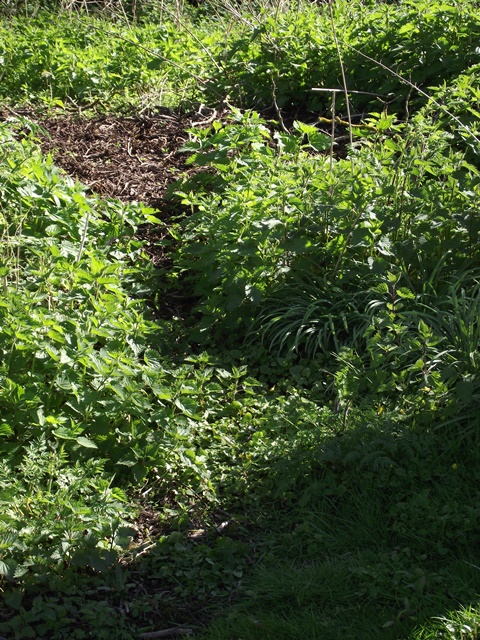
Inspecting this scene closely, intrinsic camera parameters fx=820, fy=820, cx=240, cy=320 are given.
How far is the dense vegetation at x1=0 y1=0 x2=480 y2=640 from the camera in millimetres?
3350

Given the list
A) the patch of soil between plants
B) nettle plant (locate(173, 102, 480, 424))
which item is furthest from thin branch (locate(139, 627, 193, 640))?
the patch of soil between plants

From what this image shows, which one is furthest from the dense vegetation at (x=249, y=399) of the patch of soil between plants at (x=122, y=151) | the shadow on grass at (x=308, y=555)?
the patch of soil between plants at (x=122, y=151)

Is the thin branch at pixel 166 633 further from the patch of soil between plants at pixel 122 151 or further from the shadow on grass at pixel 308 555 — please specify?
the patch of soil between plants at pixel 122 151

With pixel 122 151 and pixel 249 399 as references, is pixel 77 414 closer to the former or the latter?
pixel 249 399

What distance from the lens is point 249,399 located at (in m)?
4.60

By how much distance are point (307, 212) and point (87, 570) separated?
2682 mm

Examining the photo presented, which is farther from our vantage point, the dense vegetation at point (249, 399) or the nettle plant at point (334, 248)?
the nettle plant at point (334, 248)

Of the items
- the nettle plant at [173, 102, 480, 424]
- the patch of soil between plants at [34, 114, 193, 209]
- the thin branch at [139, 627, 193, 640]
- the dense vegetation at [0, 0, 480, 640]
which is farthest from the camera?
the patch of soil between plants at [34, 114, 193, 209]

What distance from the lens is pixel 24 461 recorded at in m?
3.85

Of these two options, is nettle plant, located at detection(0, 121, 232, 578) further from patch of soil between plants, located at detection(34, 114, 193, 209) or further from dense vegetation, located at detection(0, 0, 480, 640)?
patch of soil between plants, located at detection(34, 114, 193, 209)

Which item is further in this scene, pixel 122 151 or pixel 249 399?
pixel 122 151

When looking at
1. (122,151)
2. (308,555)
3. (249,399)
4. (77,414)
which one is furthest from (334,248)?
(122,151)

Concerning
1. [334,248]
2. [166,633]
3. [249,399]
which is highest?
[334,248]

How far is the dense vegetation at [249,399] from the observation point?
3.35 metres
